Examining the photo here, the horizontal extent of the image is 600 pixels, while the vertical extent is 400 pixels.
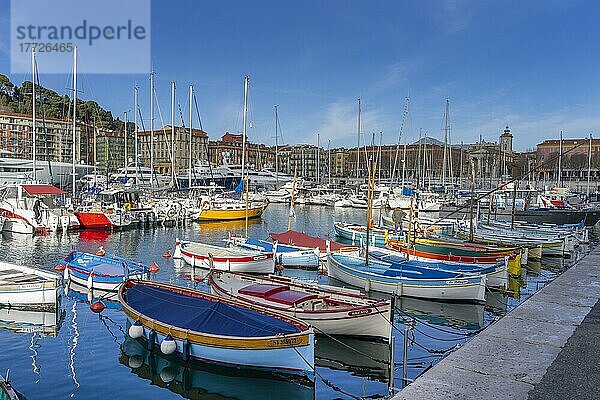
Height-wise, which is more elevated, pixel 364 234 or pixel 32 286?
pixel 364 234

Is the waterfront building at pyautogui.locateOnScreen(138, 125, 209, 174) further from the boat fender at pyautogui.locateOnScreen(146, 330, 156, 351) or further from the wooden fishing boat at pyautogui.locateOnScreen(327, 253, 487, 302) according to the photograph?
the boat fender at pyautogui.locateOnScreen(146, 330, 156, 351)

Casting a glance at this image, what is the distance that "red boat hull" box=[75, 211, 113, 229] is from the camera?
131 ft

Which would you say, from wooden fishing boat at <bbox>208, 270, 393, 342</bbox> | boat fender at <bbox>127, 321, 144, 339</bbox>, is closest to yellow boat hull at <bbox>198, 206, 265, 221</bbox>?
wooden fishing boat at <bbox>208, 270, 393, 342</bbox>

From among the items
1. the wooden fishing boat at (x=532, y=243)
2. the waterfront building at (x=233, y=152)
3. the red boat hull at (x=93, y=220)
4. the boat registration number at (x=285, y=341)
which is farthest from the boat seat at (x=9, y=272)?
the waterfront building at (x=233, y=152)

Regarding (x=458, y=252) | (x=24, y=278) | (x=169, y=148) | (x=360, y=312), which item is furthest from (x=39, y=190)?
(x=169, y=148)

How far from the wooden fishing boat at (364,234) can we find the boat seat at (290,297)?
11962mm

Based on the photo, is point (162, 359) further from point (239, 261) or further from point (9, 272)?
point (239, 261)

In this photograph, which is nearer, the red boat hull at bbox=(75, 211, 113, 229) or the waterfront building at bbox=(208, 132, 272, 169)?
the red boat hull at bbox=(75, 211, 113, 229)

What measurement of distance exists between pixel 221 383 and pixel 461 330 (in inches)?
325

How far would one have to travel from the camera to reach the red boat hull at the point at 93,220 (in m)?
39.9

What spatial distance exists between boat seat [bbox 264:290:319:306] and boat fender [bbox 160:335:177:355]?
10.6ft

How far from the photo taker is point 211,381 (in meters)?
12.0

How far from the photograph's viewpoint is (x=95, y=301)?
61.1ft

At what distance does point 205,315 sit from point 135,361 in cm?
241
